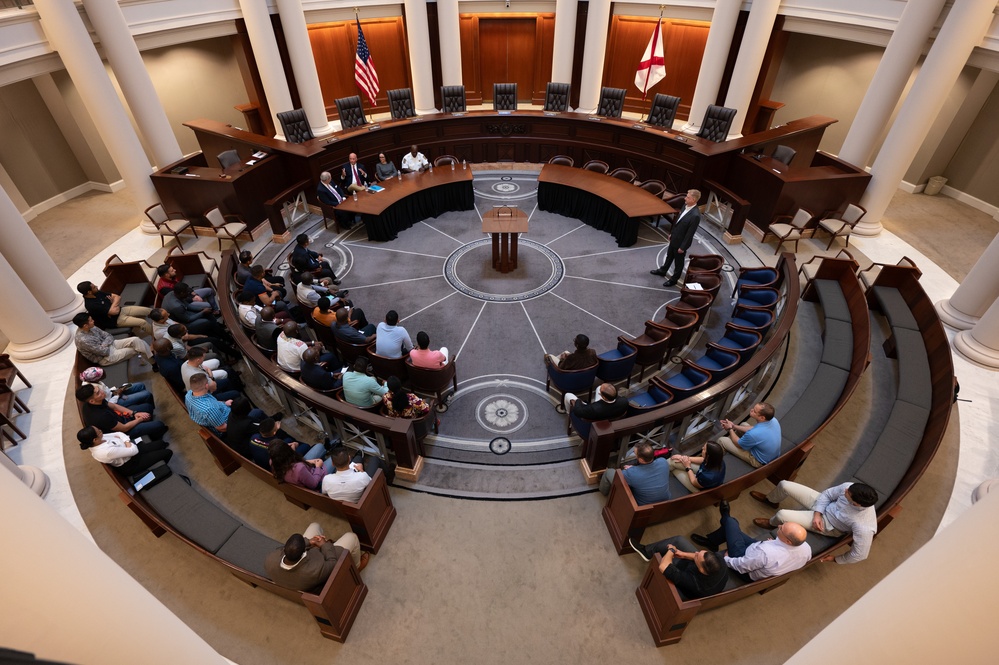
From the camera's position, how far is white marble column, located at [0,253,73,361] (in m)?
6.92

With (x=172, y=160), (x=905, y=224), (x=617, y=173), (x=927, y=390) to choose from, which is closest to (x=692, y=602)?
(x=927, y=390)

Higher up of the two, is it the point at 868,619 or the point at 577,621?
the point at 868,619

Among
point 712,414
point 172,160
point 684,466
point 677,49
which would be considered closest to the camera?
point 684,466

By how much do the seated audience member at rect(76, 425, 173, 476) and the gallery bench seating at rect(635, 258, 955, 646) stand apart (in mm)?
5393

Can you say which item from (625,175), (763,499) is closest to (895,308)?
(763,499)

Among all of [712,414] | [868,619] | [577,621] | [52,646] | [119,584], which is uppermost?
[52,646]

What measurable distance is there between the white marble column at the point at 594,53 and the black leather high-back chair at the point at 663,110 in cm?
193

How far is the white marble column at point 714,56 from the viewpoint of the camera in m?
11.3

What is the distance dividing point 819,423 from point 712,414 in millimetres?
1137

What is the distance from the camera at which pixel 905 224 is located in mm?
11188

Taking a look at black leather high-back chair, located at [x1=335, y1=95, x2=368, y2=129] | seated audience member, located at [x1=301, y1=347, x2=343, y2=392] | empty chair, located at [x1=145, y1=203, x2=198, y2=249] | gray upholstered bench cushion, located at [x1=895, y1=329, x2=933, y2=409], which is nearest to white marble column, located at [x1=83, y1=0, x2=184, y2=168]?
empty chair, located at [x1=145, y1=203, x2=198, y2=249]

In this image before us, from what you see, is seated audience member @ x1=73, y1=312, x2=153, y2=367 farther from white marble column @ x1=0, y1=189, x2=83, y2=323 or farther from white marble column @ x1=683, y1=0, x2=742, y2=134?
white marble column @ x1=683, y1=0, x2=742, y2=134

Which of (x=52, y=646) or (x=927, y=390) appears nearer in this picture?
(x=52, y=646)

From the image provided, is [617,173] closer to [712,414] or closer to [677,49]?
[677,49]
